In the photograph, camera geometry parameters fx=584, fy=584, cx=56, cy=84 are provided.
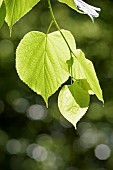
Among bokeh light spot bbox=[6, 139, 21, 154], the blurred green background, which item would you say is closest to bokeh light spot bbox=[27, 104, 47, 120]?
the blurred green background

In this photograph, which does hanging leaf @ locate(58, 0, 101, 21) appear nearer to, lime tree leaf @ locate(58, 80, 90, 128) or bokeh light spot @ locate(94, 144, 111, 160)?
lime tree leaf @ locate(58, 80, 90, 128)

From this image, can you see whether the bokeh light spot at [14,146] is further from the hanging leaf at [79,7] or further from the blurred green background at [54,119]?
the hanging leaf at [79,7]

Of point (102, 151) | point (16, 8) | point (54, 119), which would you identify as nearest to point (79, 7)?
point (16, 8)

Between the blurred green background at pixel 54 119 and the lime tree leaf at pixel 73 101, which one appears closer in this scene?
the lime tree leaf at pixel 73 101

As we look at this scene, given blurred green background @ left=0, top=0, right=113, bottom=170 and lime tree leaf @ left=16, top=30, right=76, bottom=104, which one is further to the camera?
blurred green background @ left=0, top=0, right=113, bottom=170

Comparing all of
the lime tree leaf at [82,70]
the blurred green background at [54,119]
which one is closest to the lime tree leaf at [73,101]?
the lime tree leaf at [82,70]

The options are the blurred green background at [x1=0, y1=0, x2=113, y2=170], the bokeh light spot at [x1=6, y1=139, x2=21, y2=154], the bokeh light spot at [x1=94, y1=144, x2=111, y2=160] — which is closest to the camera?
the blurred green background at [x1=0, y1=0, x2=113, y2=170]
